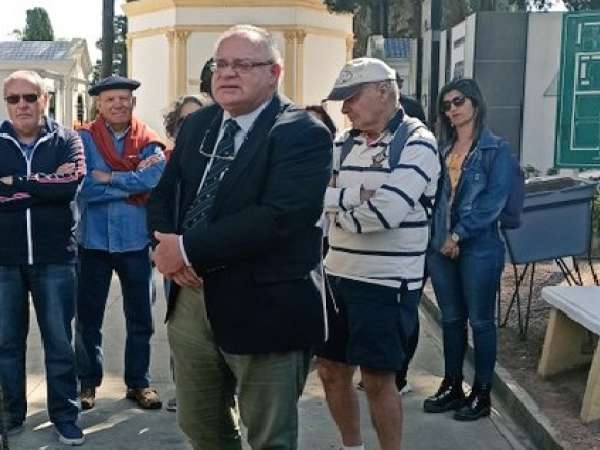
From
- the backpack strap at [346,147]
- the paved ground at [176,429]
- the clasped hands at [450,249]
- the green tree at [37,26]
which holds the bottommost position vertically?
the paved ground at [176,429]

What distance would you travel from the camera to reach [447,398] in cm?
516

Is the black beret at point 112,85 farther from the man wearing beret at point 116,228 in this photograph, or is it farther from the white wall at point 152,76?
the white wall at point 152,76

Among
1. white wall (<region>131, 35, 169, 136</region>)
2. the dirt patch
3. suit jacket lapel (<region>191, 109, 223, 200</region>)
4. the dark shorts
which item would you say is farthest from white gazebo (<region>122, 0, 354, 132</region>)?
suit jacket lapel (<region>191, 109, 223, 200</region>)

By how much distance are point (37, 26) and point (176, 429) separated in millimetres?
66818

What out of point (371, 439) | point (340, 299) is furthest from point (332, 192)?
point (371, 439)

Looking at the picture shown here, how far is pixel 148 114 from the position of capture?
37.5 m

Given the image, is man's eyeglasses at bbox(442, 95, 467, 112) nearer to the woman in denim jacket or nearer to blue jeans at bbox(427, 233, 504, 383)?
the woman in denim jacket

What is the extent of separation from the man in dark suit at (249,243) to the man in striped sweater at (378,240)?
2.23 ft

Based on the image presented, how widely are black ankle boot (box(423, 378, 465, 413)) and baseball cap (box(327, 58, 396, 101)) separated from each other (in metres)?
2.06

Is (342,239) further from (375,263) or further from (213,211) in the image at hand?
(213,211)

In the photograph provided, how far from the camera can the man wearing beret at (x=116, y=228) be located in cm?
487

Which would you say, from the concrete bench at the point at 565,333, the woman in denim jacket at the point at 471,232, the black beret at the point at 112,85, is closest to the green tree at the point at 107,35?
the black beret at the point at 112,85

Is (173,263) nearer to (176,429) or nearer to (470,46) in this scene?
(176,429)

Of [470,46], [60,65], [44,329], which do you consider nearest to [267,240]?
[44,329]
